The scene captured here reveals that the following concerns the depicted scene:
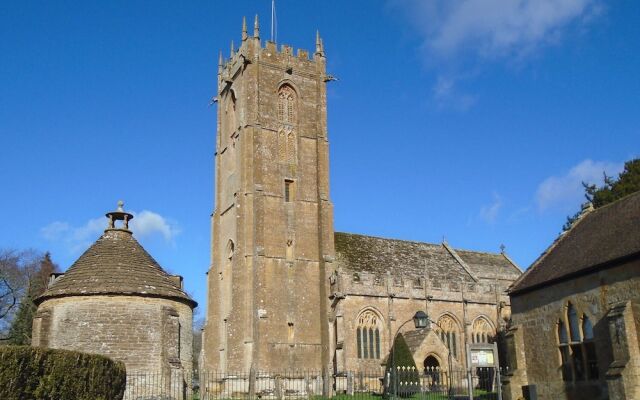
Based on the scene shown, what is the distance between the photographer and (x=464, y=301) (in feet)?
148

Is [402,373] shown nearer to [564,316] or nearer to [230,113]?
[564,316]

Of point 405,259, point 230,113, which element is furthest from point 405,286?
point 230,113

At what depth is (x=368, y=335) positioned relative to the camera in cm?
4128

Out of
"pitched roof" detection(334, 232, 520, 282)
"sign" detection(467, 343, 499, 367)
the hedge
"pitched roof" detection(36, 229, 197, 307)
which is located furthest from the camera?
"pitched roof" detection(334, 232, 520, 282)

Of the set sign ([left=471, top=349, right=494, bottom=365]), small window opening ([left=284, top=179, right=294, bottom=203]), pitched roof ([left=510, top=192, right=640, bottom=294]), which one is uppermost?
small window opening ([left=284, top=179, right=294, bottom=203])

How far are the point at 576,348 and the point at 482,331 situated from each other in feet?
70.8

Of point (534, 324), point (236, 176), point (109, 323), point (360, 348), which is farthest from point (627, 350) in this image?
point (236, 176)

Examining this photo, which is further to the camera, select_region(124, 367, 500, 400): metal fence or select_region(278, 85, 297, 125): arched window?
select_region(278, 85, 297, 125): arched window

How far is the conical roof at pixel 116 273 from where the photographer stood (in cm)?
2731

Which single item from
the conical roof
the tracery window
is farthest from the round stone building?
the tracery window

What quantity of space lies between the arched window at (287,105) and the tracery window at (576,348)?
83.3 ft

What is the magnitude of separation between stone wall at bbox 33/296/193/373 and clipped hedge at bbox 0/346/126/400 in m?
6.87

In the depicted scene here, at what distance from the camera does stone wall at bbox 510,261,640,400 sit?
860 inches

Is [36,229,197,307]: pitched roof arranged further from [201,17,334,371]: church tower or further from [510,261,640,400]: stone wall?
[510,261,640,400]: stone wall
